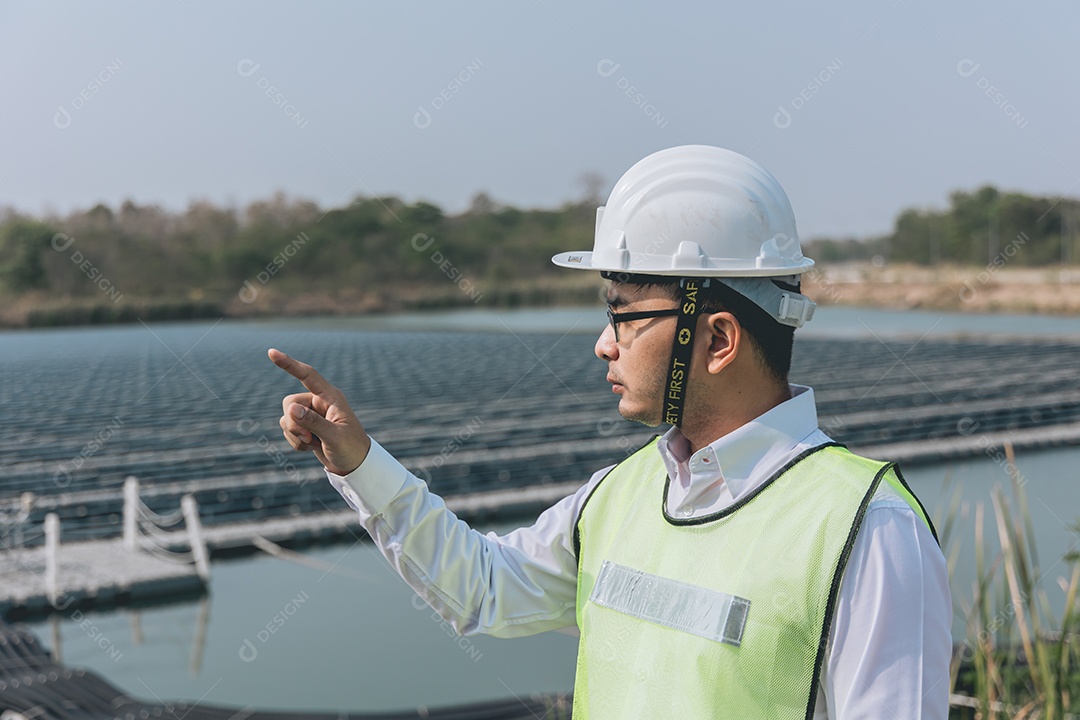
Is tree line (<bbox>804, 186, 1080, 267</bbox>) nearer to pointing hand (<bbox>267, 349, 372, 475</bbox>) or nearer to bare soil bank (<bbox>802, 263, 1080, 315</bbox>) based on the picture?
bare soil bank (<bbox>802, 263, 1080, 315</bbox>)

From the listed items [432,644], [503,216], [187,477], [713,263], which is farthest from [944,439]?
[503,216]

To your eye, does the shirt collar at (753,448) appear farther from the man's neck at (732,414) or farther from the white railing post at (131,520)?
the white railing post at (131,520)

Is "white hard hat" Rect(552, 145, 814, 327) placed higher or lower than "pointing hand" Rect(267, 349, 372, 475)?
higher

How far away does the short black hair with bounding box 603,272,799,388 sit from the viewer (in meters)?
1.52

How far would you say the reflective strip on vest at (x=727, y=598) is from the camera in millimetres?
1302

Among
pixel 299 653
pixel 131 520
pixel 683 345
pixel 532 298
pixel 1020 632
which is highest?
pixel 532 298

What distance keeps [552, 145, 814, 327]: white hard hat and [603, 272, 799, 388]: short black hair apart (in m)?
0.01

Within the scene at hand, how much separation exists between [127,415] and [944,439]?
21.7 meters

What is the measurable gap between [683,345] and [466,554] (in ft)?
1.70

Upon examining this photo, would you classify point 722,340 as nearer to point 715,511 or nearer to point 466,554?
point 715,511

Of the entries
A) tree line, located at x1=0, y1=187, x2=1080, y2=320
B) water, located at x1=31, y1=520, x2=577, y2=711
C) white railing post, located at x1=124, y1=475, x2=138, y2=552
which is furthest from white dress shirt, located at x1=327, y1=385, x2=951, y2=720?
tree line, located at x1=0, y1=187, x2=1080, y2=320

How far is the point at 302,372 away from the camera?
1.55 meters

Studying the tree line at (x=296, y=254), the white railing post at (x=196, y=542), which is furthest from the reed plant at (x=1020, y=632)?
the tree line at (x=296, y=254)

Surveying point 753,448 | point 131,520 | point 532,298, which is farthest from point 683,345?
point 532,298
